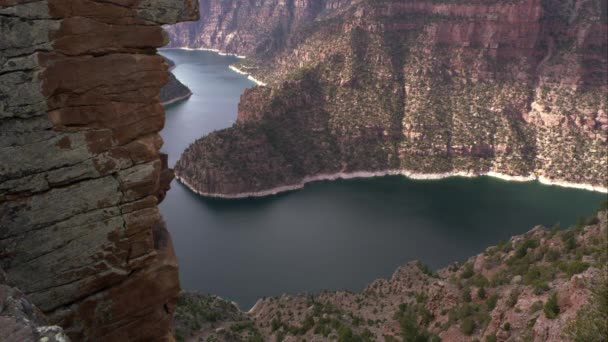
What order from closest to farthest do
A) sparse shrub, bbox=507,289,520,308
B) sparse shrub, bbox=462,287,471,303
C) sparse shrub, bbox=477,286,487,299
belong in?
sparse shrub, bbox=507,289,520,308 < sparse shrub, bbox=477,286,487,299 < sparse shrub, bbox=462,287,471,303

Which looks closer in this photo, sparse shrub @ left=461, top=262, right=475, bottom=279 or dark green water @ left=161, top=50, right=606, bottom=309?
sparse shrub @ left=461, top=262, right=475, bottom=279

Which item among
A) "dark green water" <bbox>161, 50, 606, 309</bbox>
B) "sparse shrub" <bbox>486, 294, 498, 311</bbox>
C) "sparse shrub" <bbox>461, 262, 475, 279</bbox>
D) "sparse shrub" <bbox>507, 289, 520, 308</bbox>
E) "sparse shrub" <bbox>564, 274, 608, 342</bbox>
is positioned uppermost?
"sparse shrub" <bbox>564, 274, 608, 342</bbox>

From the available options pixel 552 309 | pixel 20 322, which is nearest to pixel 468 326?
pixel 552 309

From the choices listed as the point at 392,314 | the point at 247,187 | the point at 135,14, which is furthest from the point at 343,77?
the point at 135,14

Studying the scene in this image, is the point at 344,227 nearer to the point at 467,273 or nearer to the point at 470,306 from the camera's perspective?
the point at 467,273

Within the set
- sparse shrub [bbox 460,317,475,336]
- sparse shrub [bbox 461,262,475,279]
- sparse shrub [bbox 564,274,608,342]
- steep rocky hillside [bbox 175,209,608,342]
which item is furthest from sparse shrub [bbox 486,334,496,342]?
sparse shrub [bbox 461,262,475,279]

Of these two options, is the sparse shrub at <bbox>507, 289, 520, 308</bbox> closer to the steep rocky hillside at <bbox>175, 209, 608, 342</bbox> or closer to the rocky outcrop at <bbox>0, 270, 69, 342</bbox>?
the steep rocky hillside at <bbox>175, 209, 608, 342</bbox>
